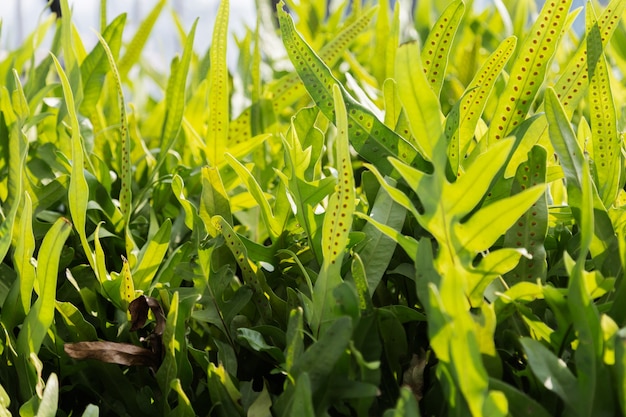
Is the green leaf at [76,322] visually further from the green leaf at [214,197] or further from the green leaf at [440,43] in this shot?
the green leaf at [440,43]

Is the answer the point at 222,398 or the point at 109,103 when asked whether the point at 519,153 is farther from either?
the point at 109,103

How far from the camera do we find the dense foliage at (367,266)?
271 millimetres

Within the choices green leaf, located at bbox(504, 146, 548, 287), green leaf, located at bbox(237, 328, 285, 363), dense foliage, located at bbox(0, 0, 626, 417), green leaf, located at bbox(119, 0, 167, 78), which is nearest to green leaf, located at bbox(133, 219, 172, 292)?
dense foliage, located at bbox(0, 0, 626, 417)

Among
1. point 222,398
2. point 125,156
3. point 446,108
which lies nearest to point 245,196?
point 125,156

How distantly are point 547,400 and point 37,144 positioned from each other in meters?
0.50

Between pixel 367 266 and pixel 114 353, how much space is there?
0.14 meters

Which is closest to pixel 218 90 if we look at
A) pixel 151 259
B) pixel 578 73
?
pixel 151 259

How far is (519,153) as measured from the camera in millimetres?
369

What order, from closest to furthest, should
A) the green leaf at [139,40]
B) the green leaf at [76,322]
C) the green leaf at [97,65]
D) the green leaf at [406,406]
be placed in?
the green leaf at [406,406] → the green leaf at [76,322] → the green leaf at [97,65] → the green leaf at [139,40]

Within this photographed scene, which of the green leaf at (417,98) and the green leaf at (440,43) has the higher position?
the green leaf at (440,43)

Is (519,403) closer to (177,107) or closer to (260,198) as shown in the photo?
(260,198)

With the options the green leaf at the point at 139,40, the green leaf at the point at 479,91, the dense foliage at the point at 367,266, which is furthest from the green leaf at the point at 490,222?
the green leaf at the point at 139,40

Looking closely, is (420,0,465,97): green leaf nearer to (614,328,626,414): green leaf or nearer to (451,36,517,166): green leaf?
(451,36,517,166): green leaf

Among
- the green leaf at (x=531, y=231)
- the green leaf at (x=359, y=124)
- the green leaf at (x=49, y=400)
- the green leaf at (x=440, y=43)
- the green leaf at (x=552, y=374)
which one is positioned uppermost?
the green leaf at (x=440, y=43)
